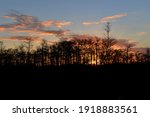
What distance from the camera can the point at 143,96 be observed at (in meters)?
22.9

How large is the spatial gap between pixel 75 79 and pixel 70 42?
7358 cm

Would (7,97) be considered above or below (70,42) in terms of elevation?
below

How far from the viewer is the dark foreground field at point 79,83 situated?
79.4 feet

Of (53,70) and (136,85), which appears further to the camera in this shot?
(53,70)

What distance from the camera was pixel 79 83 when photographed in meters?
26.5

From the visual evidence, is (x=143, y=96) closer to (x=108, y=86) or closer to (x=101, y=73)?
(x=108, y=86)

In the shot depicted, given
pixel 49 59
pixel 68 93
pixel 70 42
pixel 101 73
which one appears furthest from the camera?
pixel 49 59

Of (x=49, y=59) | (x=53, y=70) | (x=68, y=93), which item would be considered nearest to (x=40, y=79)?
(x=53, y=70)

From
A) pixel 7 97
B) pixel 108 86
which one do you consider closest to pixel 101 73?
pixel 108 86

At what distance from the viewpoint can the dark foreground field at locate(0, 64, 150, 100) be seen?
953 inches

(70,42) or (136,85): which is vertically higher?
(70,42)

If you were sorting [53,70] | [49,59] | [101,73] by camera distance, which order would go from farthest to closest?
1. [49,59]
2. [53,70]
3. [101,73]

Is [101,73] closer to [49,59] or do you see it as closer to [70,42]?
[70,42]

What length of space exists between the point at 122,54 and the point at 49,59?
968 inches
